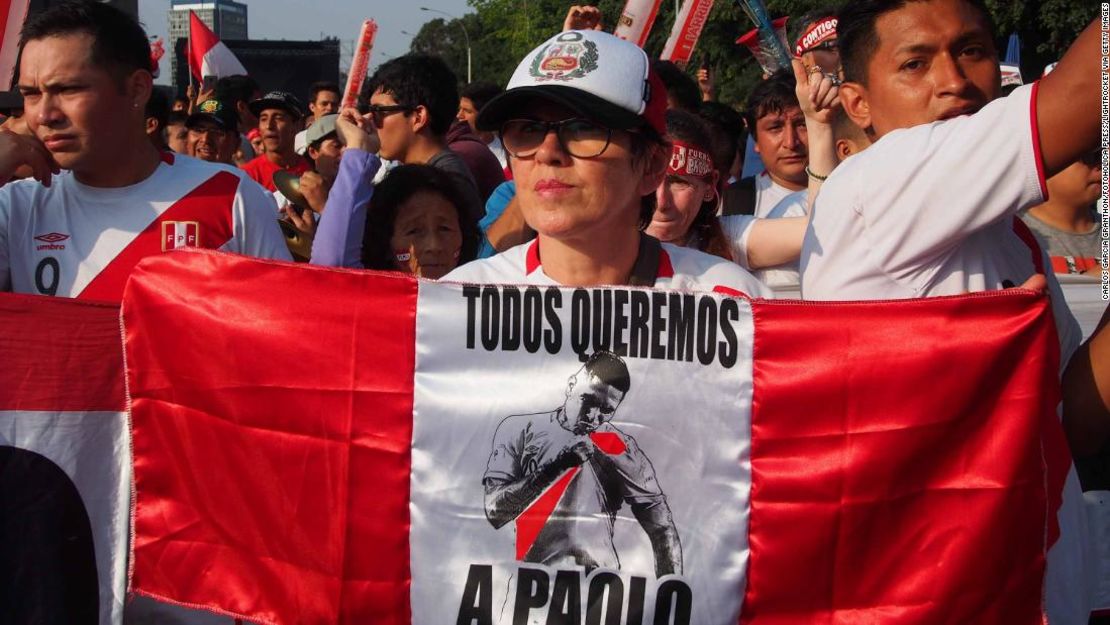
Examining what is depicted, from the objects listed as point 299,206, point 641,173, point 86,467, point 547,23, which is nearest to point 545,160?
point 641,173

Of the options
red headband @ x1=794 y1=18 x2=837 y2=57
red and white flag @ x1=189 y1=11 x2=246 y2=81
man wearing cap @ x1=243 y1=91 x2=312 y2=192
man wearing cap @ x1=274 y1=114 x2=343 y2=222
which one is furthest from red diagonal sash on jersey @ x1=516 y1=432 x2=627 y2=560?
red and white flag @ x1=189 y1=11 x2=246 y2=81

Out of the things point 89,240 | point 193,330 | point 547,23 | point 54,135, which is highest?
point 547,23

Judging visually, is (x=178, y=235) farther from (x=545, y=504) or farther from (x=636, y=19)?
(x=636, y=19)

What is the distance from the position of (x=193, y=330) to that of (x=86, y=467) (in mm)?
464

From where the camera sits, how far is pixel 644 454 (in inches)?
85.9

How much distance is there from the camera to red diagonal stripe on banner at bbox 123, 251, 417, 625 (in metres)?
2.24

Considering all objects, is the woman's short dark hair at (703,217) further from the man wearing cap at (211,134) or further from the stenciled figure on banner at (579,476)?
the man wearing cap at (211,134)

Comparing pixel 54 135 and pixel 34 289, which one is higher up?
pixel 54 135

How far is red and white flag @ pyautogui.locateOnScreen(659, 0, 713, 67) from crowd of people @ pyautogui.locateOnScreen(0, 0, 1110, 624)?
3485mm

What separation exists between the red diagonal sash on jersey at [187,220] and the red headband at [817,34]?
6.22ft

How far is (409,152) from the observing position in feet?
16.9

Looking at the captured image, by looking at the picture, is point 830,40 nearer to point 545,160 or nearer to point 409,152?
point 545,160

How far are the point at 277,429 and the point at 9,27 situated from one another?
2.52 meters

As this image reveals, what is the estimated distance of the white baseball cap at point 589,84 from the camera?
2299 millimetres
